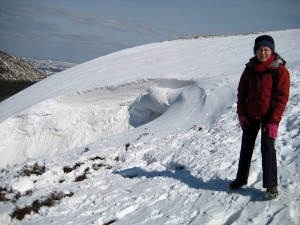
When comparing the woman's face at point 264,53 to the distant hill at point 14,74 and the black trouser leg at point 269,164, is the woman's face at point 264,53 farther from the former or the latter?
the distant hill at point 14,74

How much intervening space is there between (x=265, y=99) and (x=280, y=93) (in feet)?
0.77

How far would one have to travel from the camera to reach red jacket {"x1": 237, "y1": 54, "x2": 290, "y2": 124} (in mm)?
4391

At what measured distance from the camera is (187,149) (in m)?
7.66

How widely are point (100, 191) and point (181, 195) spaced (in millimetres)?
2057

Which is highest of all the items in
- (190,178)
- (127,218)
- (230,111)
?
(230,111)

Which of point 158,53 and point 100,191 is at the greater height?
point 158,53

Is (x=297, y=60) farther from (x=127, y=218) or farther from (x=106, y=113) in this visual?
(x=127, y=218)

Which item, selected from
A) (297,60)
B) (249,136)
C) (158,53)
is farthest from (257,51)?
(158,53)

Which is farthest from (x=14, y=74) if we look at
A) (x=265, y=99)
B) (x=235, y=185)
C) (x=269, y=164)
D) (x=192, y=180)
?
(x=269, y=164)

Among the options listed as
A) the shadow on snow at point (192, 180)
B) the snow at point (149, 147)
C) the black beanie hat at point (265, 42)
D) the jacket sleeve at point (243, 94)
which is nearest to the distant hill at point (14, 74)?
the snow at point (149, 147)

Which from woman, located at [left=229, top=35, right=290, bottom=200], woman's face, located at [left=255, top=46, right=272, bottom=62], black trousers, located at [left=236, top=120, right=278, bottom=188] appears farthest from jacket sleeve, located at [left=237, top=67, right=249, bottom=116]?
woman's face, located at [left=255, top=46, right=272, bottom=62]

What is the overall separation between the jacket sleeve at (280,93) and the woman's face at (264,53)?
9.5 inches

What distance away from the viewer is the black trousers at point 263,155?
4594 millimetres

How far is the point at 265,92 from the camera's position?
14.9 feet
